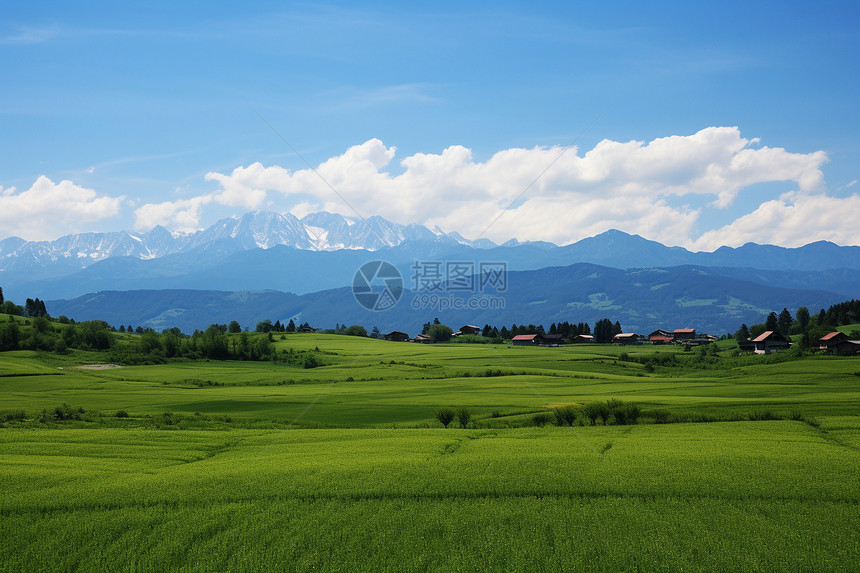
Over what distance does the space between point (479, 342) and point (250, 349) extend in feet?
242

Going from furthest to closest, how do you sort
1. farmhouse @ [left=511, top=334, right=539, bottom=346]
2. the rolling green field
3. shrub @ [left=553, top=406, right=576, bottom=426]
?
farmhouse @ [left=511, top=334, right=539, bottom=346] → shrub @ [left=553, top=406, right=576, bottom=426] → the rolling green field

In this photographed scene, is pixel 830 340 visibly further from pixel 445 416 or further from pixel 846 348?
pixel 445 416

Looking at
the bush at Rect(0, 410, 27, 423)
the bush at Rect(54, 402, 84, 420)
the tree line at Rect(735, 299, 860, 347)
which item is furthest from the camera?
the tree line at Rect(735, 299, 860, 347)

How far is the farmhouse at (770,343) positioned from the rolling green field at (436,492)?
90298mm

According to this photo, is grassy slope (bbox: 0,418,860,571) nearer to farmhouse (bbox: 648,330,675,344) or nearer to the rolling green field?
the rolling green field

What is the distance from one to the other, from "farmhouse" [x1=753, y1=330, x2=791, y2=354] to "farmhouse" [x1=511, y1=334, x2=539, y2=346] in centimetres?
6431

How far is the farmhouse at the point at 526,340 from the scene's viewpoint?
600 ft

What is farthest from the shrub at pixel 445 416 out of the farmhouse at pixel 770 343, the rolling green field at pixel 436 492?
the farmhouse at pixel 770 343

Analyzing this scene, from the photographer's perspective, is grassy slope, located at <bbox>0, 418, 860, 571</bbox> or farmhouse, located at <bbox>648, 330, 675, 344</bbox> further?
farmhouse, located at <bbox>648, 330, 675, 344</bbox>

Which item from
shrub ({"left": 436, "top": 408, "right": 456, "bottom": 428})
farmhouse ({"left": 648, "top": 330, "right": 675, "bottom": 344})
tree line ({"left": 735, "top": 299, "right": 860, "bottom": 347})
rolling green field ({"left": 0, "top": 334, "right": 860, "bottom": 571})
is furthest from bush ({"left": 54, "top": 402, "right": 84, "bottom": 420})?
farmhouse ({"left": 648, "top": 330, "right": 675, "bottom": 344})

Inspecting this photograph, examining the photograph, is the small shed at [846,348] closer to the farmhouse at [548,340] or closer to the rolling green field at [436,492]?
the rolling green field at [436,492]

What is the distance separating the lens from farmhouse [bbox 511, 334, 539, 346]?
183 m

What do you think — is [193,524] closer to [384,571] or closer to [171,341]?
[384,571]

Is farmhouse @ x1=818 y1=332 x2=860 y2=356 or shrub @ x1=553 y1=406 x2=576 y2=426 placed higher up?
farmhouse @ x1=818 y1=332 x2=860 y2=356
